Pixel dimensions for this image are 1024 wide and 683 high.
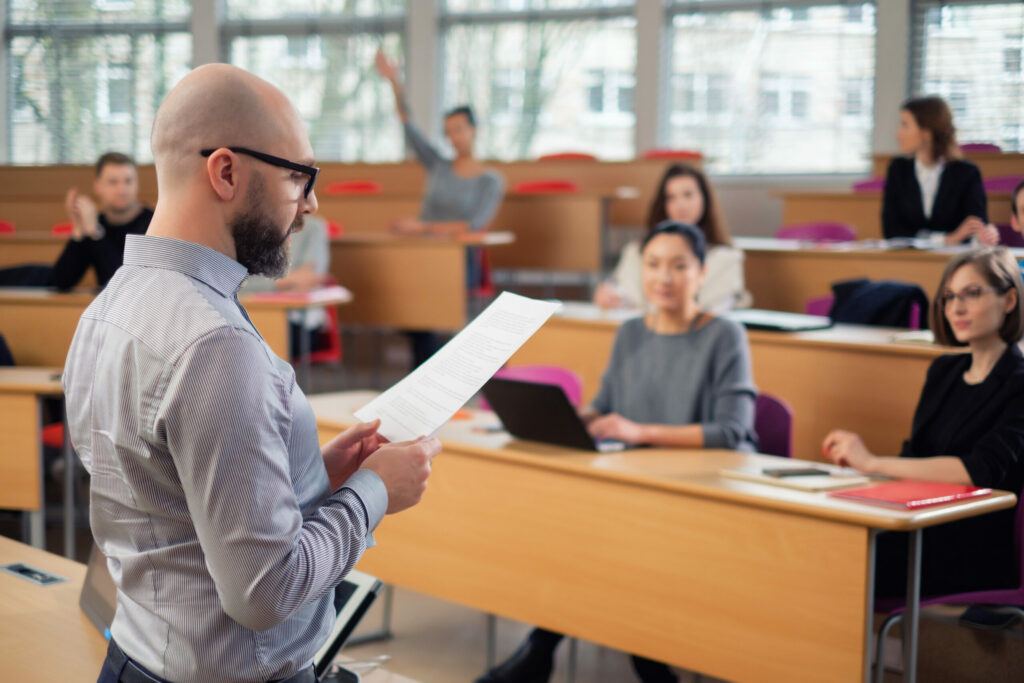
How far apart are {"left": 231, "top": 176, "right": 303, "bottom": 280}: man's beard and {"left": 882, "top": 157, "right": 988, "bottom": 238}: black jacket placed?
3.76 metres

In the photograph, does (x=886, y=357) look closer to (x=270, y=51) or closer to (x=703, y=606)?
(x=703, y=606)

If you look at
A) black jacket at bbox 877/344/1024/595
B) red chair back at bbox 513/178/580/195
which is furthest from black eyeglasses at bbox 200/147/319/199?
red chair back at bbox 513/178/580/195

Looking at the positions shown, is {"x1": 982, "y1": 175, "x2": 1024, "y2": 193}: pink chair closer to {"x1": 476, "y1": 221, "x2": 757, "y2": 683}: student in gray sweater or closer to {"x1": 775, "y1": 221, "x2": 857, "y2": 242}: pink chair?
{"x1": 775, "y1": 221, "x2": 857, "y2": 242}: pink chair

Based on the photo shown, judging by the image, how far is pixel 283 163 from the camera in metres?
0.95

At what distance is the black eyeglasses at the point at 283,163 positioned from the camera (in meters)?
0.93

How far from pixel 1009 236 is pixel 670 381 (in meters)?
1.72

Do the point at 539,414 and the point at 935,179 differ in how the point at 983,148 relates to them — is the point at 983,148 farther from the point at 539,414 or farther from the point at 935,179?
the point at 539,414

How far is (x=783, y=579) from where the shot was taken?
6.32 feet

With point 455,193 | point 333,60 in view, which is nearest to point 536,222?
point 455,193

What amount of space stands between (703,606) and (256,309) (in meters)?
2.82

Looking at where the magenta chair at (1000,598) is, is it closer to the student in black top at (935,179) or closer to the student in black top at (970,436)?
the student in black top at (970,436)

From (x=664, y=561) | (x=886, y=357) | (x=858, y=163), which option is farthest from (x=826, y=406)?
(x=858, y=163)

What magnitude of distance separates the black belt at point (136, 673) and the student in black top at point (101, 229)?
12.0 feet

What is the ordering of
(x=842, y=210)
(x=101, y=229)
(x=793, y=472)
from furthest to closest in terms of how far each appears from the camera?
(x=842, y=210) < (x=101, y=229) < (x=793, y=472)
